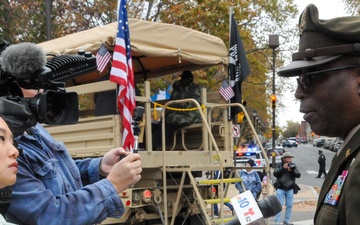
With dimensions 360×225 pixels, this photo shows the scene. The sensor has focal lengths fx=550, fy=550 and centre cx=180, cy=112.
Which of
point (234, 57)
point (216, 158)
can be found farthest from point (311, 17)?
point (234, 57)

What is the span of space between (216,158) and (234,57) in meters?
1.98

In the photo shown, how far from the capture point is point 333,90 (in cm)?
201

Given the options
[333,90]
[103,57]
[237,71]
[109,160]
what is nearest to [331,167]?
[333,90]

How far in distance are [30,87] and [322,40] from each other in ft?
4.43

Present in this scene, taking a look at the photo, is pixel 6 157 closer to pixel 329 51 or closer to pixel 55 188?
pixel 55 188

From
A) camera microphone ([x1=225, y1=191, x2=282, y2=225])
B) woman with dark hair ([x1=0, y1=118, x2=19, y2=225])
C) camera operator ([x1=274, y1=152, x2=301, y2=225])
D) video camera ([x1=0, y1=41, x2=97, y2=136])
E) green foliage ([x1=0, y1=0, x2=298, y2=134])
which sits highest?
green foliage ([x1=0, y1=0, x2=298, y2=134])

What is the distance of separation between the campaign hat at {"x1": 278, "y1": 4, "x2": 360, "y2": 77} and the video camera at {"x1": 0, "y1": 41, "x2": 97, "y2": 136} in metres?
1.08

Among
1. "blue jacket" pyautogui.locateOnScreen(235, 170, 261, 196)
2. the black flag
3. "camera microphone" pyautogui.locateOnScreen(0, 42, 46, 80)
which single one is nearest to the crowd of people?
"camera microphone" pyautogui.locateOnScreen(0, 42, 46, 80)

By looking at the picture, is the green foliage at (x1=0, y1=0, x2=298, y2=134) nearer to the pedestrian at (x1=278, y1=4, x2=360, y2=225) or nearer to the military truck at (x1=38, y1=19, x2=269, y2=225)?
the military truck at (x1=38, y1=19, x2=269, y2=225)

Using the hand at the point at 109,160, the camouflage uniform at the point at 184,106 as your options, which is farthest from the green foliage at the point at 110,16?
the hand at the point at 109,160

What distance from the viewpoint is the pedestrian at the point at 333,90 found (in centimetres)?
194

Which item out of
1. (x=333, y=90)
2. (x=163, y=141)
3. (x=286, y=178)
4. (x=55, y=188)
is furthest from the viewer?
(x=286, y=178)

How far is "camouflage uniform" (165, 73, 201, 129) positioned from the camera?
804 cm

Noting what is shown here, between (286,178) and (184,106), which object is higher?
(184,106)
